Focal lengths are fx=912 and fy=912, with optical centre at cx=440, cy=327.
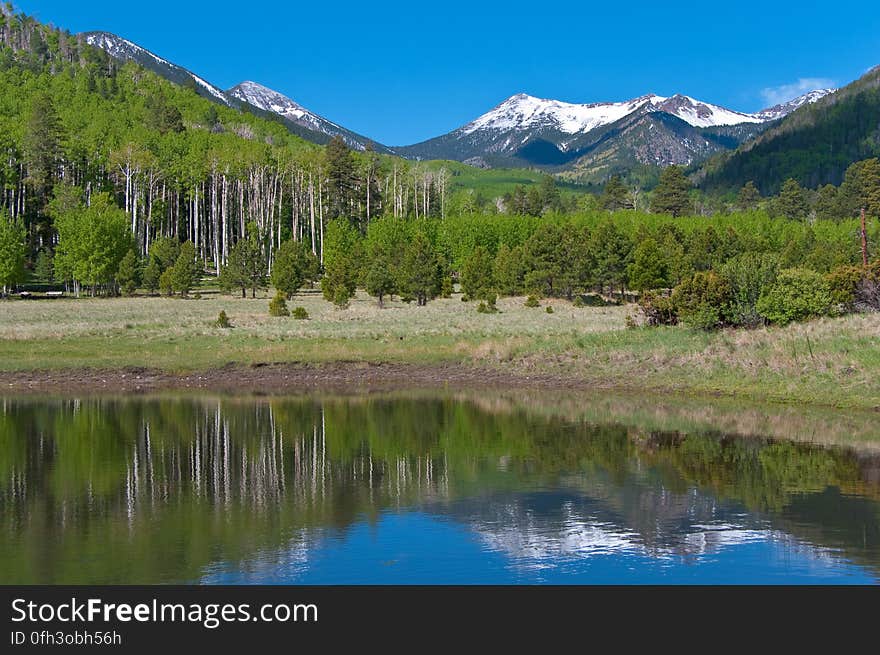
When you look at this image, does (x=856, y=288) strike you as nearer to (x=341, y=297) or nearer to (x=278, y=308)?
(x=278, y=308)

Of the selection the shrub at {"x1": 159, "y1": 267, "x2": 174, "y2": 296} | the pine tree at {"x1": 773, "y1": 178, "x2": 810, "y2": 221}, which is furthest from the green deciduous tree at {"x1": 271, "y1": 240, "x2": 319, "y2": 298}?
the pine tree at {"x1": 773, "y1": 178, "x2": 810, "y2": 221}

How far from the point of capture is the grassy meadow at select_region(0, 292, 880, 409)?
33.7 meters

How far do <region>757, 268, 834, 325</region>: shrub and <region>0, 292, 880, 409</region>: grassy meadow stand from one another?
1.33 metres

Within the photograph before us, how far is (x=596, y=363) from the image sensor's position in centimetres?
3928

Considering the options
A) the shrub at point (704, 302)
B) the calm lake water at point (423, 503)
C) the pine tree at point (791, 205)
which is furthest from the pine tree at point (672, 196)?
the calm lake water at point (423, 503)

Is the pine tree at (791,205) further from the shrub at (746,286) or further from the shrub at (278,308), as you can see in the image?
the shrub at (746,286)

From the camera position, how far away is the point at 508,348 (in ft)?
141

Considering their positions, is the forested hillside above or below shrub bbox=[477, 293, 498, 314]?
above

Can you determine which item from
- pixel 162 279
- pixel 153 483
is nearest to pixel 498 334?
pixel 153 483

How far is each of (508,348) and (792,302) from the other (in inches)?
522

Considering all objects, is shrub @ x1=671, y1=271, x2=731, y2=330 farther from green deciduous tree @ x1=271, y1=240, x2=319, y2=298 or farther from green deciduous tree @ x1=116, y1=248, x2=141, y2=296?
green deciduous tree @ x1=116, y1=248, x2=141, y2=296
